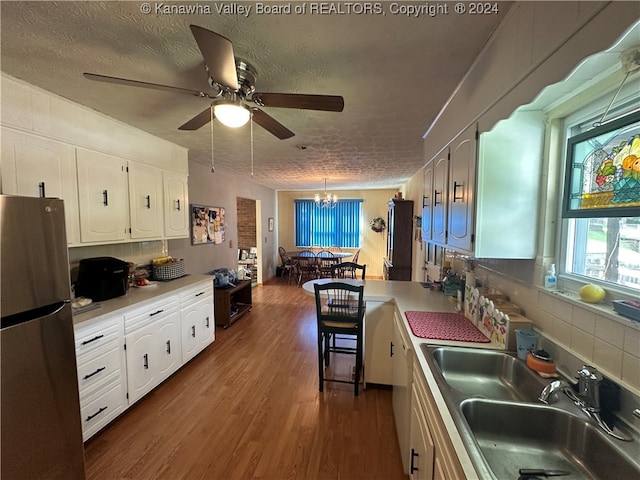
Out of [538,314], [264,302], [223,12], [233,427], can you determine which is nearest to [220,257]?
[264,302]

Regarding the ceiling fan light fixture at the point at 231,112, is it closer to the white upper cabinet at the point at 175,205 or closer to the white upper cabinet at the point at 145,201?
the white upper cabinet at the point at 145,201

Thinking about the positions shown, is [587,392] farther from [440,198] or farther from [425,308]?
[440,198]

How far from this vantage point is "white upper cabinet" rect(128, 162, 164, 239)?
254cm

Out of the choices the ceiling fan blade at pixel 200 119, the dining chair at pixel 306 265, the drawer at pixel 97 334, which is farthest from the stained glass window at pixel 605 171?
the dining chair at pixel 306 265

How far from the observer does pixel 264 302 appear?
512cm

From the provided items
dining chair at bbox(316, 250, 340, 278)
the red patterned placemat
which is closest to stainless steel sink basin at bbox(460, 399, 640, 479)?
→ the red patterned placemat

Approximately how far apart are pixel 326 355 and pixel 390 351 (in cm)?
77

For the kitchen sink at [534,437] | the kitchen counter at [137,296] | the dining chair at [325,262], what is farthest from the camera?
the dining chair at [325,262]

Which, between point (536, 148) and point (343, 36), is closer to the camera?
point (343, 36)

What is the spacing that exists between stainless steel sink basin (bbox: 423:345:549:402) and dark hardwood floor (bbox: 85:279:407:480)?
0.82m

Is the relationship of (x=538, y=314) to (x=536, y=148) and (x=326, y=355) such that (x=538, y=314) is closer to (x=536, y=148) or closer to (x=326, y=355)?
(x=536, y=148)

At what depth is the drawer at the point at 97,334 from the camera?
173 centimetres

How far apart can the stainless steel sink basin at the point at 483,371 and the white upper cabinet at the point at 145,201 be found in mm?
2710

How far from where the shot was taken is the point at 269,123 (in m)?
1.75
